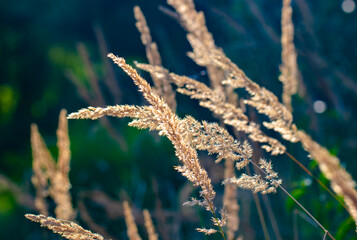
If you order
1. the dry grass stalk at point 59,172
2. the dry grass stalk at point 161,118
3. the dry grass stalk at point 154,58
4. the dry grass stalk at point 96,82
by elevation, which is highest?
the dry grass stalk at point 96,82

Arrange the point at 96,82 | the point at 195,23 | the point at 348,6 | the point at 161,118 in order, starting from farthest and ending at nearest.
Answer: the point at 348,6 → the point at 96,82 → the point at 195,23 → the point at 161,118

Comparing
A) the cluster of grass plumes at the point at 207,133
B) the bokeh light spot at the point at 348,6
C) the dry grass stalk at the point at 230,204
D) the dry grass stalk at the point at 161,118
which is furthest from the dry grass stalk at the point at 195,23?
the bokeh light spot at the point at 348,6

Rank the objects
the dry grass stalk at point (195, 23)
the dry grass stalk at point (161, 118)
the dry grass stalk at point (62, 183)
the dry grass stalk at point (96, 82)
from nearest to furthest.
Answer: the dry grass stalk at point (161, 118), the dry grass stalk at point (195, 23), the dry grass stalk at point (62, 183), the dry grass stalk at point (96, 82)

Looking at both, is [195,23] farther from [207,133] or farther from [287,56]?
[207,133]

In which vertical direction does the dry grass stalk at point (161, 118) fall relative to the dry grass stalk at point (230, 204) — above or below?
above

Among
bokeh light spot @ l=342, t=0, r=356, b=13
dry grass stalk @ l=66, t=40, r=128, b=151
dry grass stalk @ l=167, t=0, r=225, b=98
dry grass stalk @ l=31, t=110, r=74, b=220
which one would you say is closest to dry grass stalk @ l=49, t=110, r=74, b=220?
dry grass stalk @ l=31, t=110, r=74, b=220

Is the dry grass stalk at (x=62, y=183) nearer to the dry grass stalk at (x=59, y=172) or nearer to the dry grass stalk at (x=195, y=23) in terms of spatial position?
the dry grass stalk at (x=59, y=172)

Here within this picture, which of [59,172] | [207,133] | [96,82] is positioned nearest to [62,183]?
[59,172]

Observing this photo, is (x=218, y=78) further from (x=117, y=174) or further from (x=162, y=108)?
(x=117, y=174)

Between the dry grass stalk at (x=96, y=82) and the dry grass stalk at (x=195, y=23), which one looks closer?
the dry grass stalk at (x=195, y=23)

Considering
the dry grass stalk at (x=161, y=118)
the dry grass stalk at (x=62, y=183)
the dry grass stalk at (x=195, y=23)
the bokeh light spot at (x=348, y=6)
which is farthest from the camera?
the bokeh light spot at (x=348, y=6)

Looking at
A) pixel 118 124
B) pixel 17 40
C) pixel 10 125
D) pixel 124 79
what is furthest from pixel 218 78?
pixel 17 40
